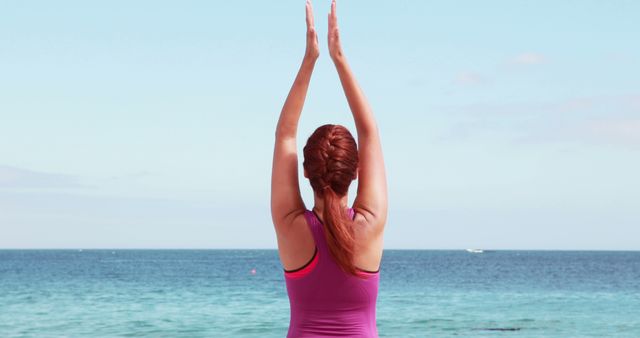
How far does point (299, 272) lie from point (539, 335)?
25.7 metres

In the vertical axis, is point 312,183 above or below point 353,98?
below

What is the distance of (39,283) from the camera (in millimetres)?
57500

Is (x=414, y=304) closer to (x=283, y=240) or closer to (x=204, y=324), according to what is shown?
(x=204, y=324)

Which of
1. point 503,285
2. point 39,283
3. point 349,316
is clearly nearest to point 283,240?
point 349,316

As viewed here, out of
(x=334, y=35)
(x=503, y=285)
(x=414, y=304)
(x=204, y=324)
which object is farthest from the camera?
(x=503, y=285)

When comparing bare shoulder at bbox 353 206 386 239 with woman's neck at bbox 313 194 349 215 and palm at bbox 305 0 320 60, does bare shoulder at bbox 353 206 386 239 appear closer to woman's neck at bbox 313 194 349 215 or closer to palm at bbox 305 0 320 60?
woman's neck at bbox 313 194 349 215

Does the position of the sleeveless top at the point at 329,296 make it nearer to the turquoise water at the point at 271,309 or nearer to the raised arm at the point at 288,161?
the raised arm at the point at 288,161

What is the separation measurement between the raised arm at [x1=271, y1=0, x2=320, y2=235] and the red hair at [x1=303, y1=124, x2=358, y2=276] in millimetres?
64

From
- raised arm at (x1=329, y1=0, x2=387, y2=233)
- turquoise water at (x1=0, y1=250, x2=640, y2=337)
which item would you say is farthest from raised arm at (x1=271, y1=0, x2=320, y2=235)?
turquoise water at (x1=0, y1=250, x2=640, y2=337)

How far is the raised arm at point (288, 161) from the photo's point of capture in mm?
2863

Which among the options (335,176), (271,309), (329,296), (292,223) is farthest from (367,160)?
(271,309)

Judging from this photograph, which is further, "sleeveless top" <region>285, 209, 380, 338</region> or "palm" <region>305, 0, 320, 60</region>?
"palm" <region>305, 0, 320, 60</region>

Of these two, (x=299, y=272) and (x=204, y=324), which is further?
(x=204, y=324)

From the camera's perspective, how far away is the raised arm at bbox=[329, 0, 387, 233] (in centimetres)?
292
